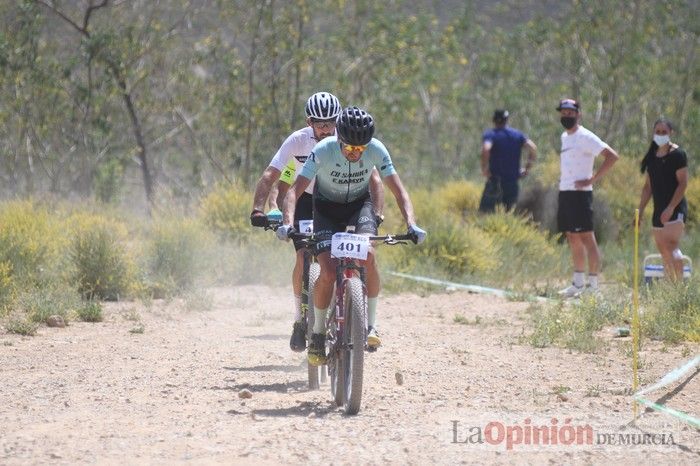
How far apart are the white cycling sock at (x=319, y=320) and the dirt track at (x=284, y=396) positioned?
457 mm

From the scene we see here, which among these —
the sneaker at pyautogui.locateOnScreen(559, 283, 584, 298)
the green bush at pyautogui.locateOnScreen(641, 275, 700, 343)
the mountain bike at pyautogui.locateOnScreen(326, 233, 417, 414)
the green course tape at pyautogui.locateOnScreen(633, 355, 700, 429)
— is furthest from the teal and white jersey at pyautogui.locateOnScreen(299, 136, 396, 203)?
the sneaker at pyautogui.locateOnScreen(559, 283, 584, 298)

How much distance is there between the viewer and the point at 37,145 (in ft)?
78.8

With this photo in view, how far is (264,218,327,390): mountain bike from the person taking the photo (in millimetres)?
7711

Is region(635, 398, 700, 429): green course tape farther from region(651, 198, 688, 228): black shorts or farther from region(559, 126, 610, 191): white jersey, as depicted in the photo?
region(559, 126, 610, 191): white jersey

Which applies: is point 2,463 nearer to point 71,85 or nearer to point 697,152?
point 71,85

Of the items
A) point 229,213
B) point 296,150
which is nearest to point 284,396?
point 296,150

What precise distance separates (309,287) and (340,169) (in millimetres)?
917

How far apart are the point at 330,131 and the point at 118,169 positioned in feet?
59.5

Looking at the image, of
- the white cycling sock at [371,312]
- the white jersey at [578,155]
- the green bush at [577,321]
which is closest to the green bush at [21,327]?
the white cycling sock at [371,312]

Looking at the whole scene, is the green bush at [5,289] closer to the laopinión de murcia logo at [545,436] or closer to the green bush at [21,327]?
the green bush at [21,327]

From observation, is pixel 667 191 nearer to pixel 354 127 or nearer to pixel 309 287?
pixel 309 287

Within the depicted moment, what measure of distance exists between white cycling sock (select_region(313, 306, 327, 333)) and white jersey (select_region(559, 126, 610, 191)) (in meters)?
5.67

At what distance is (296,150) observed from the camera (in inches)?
345

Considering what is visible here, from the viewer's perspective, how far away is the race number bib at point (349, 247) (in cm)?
715
